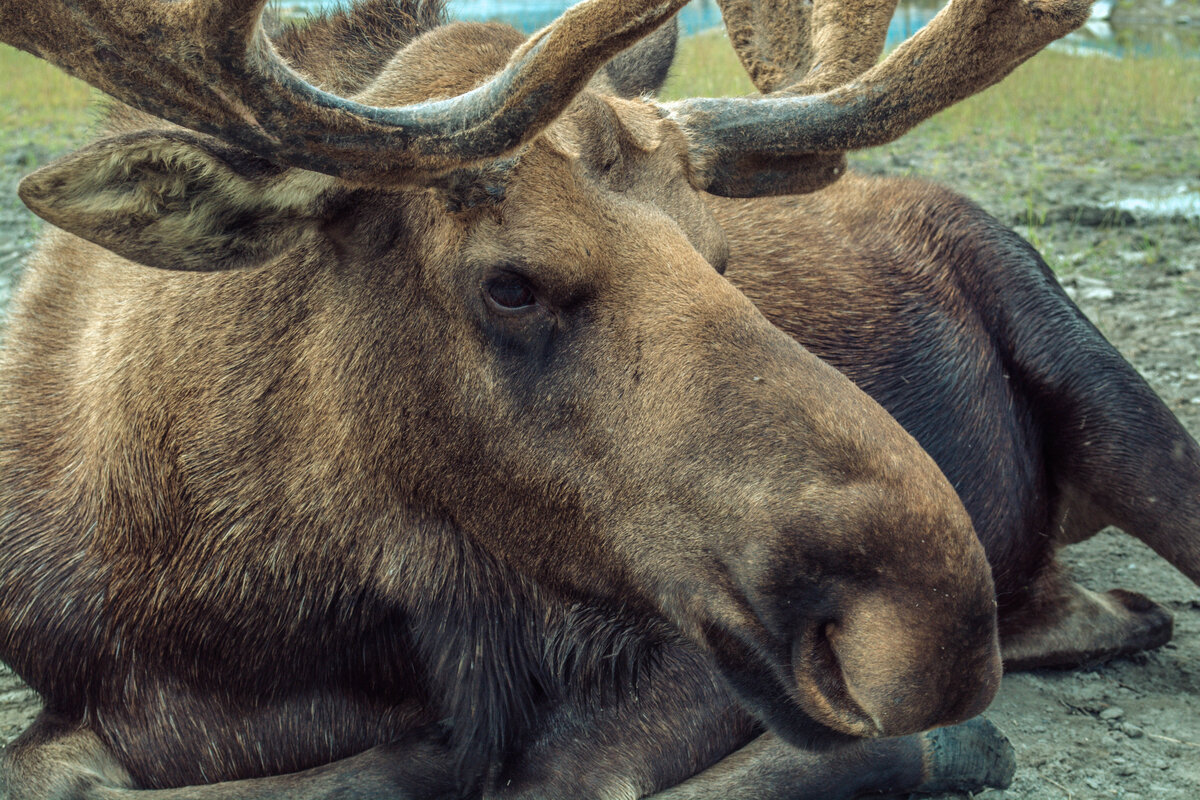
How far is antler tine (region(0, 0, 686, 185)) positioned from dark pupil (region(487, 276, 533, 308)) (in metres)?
0.30

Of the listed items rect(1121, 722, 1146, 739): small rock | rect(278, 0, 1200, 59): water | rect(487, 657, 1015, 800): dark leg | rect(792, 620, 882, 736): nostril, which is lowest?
rect(1121, 722, 1146, 739): small rock

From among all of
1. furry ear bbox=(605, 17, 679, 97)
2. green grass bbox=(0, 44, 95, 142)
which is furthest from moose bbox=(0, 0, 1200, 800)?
green grass bbox=(0, 44, 95, 142)

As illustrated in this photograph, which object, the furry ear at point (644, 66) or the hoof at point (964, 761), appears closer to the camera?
the hoof at point (964, 761)

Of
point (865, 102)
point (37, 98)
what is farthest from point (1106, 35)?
point (865, 102)

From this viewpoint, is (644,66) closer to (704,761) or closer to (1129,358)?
(704,761)

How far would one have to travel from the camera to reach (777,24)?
355cm

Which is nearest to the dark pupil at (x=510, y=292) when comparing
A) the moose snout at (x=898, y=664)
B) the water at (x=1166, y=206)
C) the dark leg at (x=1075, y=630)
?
the moose snout at (x=898, y=664)

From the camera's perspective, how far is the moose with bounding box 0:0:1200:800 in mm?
2268

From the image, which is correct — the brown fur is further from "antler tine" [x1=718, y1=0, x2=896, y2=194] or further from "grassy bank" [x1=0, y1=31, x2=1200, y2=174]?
"grassy bank" [x1=0, y1=31, x2=1200, y2=174]

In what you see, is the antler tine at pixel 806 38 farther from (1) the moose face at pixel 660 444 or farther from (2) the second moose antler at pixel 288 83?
(2) the second moose antler at pixel 288 83

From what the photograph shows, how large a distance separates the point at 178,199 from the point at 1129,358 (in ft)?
16.0

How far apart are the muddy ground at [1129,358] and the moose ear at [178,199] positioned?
1878 millimetres

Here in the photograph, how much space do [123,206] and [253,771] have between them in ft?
5.00

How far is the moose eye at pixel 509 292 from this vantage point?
8.35ft
